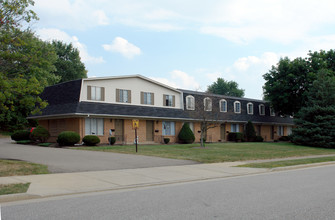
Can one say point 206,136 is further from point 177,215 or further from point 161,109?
point 177,215

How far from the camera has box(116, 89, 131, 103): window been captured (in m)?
30.2

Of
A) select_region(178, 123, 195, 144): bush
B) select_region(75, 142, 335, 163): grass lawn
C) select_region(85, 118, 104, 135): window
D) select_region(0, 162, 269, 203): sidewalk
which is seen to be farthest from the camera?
select_region(178, 123, 195, 144): bush

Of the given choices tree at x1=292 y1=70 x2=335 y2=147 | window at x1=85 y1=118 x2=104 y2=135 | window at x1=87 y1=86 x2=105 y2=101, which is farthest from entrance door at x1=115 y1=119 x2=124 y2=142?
tree at x1=292 y1=70 x2=335 y2=147

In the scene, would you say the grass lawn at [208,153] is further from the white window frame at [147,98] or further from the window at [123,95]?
the white window frame at [147,98]

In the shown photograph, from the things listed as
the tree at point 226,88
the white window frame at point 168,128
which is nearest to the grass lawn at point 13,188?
the white window frame at point 168,128

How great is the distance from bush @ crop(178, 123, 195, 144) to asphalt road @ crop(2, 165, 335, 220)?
23277mm

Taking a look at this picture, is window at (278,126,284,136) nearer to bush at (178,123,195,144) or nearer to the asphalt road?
bush at (178,123,195,144)

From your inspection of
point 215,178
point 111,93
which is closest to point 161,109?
point 111,93

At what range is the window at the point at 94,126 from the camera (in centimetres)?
2825

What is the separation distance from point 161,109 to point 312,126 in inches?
610

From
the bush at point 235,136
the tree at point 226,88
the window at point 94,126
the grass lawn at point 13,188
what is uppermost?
the tree at point 226,88

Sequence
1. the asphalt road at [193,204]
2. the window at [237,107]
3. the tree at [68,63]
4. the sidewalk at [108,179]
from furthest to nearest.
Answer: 1. the tree at [68,63]
2. the window at [237,107]
3. the sidewalk at [108,179]
4. the asphalt road at [193,204]

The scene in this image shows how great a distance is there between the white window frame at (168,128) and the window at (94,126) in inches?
270

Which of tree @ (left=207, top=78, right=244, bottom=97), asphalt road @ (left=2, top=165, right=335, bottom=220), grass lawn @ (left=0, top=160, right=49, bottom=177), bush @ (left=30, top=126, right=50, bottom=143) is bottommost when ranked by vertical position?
asphalt road @ (left=2, top=165, right=335, bottom=220)
